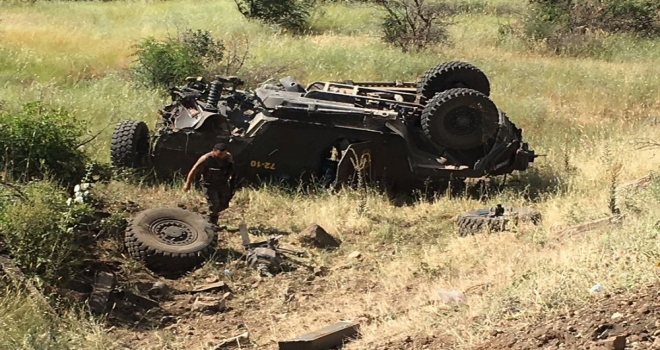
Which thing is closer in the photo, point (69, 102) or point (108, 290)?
point (108, 290)

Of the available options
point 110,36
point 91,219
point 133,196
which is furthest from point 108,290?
point 110,36

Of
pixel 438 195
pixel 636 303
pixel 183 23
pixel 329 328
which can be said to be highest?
pixel 636 303

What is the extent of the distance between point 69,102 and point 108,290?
7.33m

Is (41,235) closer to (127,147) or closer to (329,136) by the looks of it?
(127,147)

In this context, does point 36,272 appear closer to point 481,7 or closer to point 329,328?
point 329,328

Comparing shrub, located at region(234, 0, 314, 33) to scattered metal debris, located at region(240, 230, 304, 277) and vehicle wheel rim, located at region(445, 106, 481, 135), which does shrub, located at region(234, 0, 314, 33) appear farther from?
scattered metal debris, located at region(240, 230, 304, 277)

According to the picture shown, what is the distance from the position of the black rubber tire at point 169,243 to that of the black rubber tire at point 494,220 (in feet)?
9.00

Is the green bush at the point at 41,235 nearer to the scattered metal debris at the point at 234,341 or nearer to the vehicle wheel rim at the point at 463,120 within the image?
the scattered metal debris at the point at 234,341

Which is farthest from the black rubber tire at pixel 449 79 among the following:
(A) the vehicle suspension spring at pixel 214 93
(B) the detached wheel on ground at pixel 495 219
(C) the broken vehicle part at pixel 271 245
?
(C) the broken vehicle part at pixel 271 245

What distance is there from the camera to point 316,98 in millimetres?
10414

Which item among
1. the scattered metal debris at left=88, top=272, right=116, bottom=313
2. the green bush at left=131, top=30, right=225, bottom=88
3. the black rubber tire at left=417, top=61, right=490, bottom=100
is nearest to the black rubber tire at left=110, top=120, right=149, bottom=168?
the scattered metal debris at left=88, top=272, right=116, bottom=313

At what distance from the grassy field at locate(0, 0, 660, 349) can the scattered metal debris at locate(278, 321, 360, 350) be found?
14cm

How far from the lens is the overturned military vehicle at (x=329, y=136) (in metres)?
9.88

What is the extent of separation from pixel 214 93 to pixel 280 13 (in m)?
14.0
